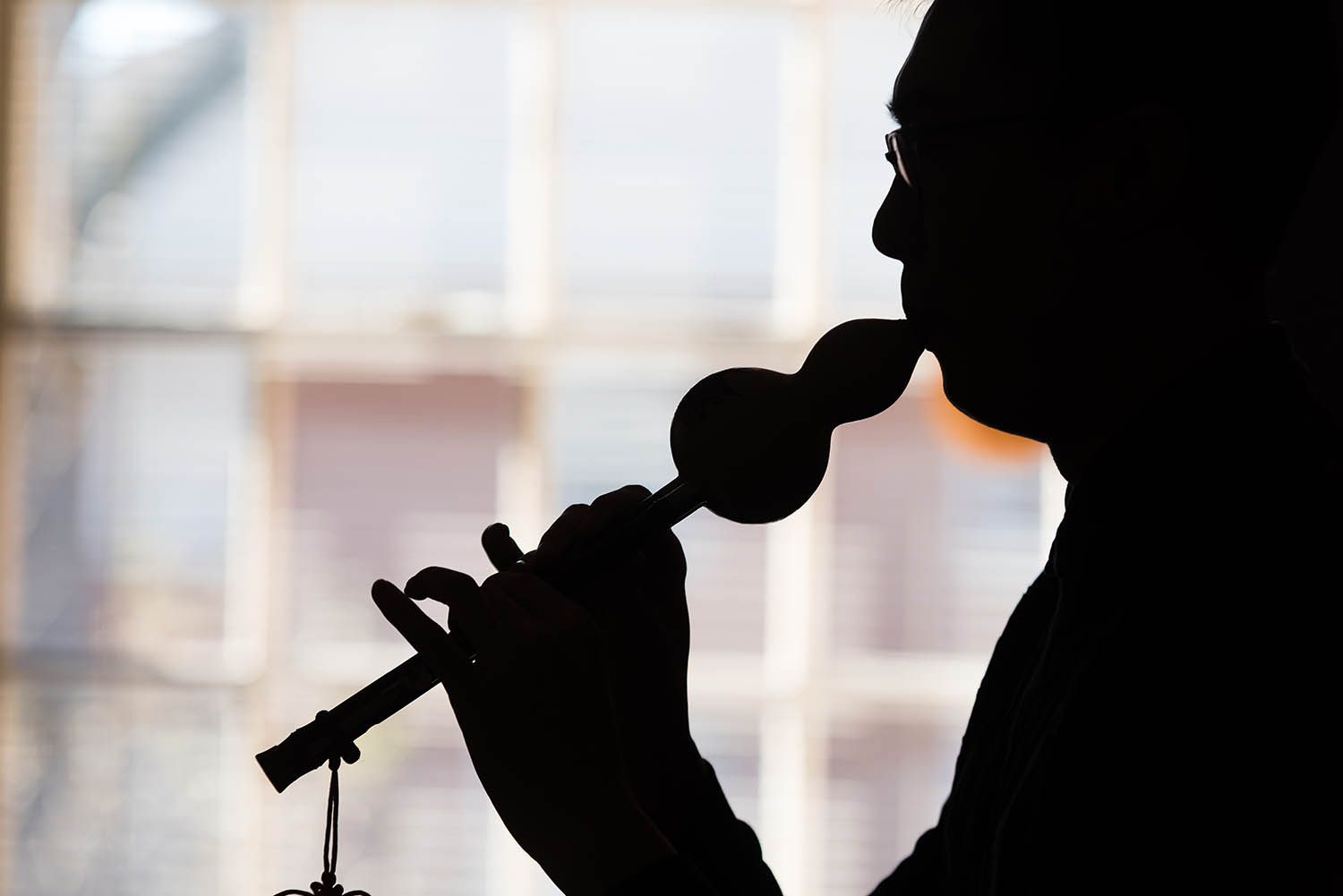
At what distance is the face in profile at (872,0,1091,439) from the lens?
0.71 meters

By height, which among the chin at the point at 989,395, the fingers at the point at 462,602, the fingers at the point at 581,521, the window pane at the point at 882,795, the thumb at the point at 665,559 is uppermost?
the chin at the point at 989,395

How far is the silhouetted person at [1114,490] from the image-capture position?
553 millimetres

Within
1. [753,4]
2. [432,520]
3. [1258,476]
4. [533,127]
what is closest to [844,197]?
[753,4]

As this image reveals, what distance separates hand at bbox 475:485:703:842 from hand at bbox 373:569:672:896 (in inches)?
7.1

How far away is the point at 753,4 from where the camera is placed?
230cm

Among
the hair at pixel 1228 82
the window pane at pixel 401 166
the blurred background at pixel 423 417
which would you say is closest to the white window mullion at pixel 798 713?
the blurred background at pixel 423 417

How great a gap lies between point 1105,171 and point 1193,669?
275mm

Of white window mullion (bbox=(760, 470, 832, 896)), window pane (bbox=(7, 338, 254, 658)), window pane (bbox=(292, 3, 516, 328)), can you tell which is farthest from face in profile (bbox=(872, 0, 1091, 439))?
window pane (bbox=(7, 338, 254, 658))

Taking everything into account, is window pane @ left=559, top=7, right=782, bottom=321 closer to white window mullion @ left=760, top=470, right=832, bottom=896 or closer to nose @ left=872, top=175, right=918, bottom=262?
white window mullion @ left=760, top=470, right=832, bottom=896

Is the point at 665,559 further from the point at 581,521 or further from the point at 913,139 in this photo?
the point at 913,139

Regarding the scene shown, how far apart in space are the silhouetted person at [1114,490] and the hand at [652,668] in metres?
0.09

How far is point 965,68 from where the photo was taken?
74 cm

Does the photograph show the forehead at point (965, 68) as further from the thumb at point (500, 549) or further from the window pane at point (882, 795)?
the window pane at point (882, 795)

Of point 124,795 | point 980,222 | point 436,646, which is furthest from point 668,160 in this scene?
point 436,646
